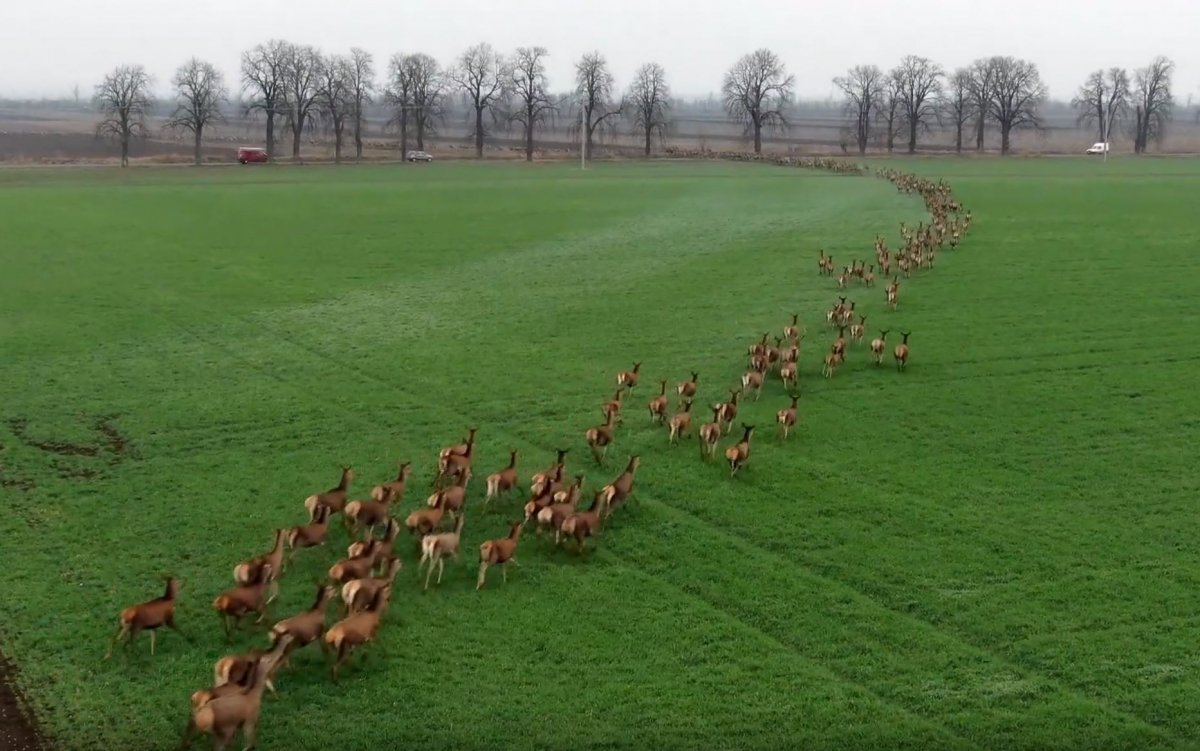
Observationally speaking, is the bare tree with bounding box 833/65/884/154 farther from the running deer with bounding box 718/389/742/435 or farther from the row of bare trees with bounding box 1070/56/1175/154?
the running deer with bounding box 718/389/742/435

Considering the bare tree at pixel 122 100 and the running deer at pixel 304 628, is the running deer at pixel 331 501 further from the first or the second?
the bare tree at pixel 122 100

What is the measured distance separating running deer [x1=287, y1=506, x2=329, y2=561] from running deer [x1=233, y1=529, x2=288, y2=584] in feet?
1.42

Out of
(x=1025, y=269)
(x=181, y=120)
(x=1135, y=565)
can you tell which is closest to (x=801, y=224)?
(x=1025, y=269)

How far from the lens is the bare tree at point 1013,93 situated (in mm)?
127875

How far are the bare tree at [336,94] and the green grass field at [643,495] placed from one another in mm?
74760

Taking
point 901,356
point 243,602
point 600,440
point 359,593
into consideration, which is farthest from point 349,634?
point 901,356

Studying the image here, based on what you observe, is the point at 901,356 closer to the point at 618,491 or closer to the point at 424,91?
the point at 618,491

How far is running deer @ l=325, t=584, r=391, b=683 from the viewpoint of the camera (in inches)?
423

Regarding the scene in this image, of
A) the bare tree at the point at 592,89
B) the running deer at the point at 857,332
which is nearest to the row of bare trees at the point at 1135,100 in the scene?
the bare tree at the point at 592,89

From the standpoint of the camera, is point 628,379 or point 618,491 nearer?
point 618,491

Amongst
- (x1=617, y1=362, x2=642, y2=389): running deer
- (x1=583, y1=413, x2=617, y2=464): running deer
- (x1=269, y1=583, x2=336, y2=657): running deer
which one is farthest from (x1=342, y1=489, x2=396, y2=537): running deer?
(x1=617, y1=362, x2=642, y2=389): running deer

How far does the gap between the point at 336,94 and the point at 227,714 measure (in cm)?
11225

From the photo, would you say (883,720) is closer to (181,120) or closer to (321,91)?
(181,120)

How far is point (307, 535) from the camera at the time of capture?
1315cm
